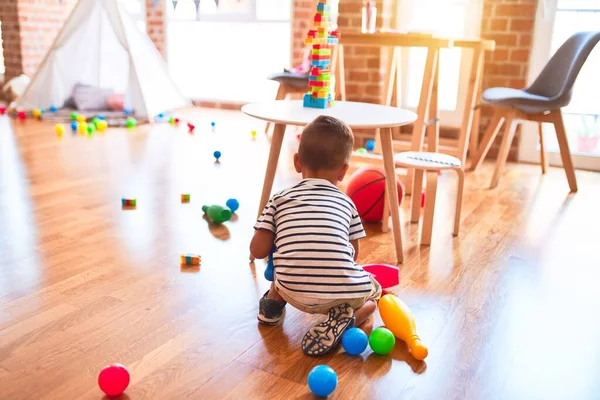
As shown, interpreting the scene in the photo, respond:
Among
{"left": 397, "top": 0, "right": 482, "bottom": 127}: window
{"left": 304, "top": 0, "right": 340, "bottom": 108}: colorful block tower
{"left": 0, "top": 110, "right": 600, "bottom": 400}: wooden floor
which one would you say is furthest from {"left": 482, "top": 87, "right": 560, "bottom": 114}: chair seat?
{"left": 304, "top": 0, "right": 340, "bottom": 108}: colorful block tower

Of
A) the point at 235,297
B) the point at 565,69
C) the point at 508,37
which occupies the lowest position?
the point at 235,297

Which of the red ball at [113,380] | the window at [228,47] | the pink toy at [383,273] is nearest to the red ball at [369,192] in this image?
the pink toy at [383,273]

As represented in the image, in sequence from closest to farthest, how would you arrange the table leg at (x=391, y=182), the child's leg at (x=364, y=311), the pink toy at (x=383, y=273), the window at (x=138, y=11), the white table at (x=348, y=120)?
the child's leg at (x=364, y=311) → the pink toy at (x=383, y=273) → the white table at (x=348, y=120) → the table leg at (x=391, y=182) → the window at (x=138, y=11)

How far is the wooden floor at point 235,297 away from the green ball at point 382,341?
24 mm

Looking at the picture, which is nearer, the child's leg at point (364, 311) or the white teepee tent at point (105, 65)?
the child's leg at point (364, 311)

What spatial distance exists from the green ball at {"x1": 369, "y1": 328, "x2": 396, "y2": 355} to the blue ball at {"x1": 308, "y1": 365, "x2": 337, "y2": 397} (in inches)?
8.4

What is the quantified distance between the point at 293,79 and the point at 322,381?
287cm

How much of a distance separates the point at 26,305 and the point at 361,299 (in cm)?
93

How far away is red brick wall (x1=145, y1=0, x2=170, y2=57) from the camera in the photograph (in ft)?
18.1

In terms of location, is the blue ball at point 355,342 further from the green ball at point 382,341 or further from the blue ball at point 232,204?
the blue ball at point 232,204

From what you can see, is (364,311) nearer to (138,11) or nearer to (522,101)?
(522,101)

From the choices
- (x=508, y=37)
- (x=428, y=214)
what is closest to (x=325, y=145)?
(x=428, y=214)

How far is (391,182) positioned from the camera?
2.01m

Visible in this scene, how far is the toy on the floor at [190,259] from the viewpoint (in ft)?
6.29
